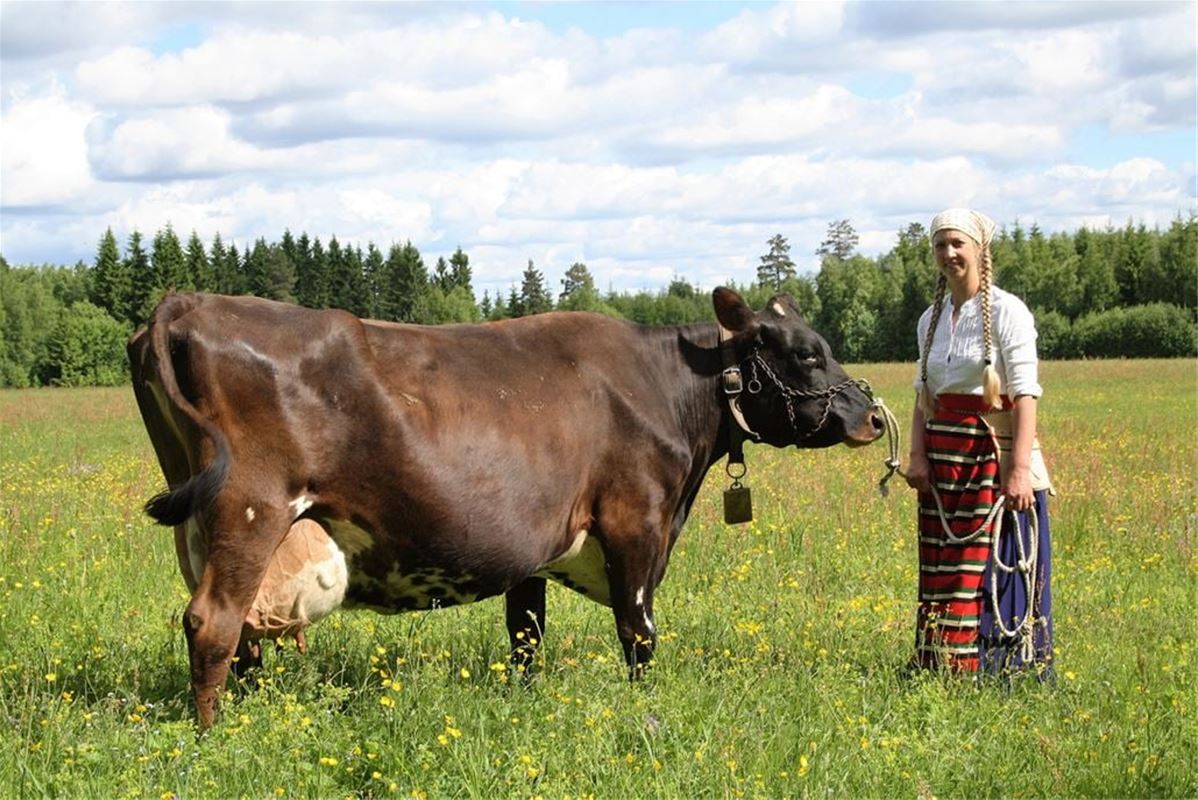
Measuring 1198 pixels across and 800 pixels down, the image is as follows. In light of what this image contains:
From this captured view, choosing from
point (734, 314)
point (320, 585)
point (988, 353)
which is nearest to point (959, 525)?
point (988, 353)

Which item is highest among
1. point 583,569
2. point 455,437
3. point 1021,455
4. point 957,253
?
point 957,253

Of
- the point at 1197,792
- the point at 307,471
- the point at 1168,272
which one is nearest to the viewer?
the point at 1197,792

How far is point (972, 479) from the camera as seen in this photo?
6.59 meters

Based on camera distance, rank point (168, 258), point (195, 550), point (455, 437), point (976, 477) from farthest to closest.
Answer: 1. point (168, 258)
2. point (976, 477)
3. point (455, 437)
4. point (195, 550)

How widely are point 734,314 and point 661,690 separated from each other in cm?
225

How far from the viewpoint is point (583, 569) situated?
693 cm

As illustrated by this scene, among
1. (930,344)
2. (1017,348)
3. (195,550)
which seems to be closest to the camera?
(195,550)

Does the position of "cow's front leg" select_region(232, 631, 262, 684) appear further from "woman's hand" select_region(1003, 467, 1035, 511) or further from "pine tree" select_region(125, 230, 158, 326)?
"pine tree" select_region(125, 230, 158, 326)

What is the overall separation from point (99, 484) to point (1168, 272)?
3326 inches

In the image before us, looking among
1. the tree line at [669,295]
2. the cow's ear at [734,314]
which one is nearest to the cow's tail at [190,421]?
the cow's ear at [734,314]

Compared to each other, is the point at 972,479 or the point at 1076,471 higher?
the point at 972,479

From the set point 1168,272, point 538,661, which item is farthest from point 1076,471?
point 1168,272

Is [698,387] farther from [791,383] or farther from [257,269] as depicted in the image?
[257,269]

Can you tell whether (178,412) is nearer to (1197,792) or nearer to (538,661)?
(538,661)
